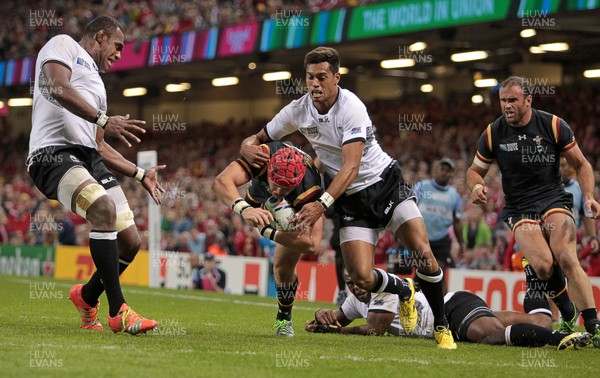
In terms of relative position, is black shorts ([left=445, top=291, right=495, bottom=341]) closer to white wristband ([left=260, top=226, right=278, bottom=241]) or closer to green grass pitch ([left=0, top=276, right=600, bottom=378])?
green grass pitch ([left=0, top=276, right=600, bottom=378])

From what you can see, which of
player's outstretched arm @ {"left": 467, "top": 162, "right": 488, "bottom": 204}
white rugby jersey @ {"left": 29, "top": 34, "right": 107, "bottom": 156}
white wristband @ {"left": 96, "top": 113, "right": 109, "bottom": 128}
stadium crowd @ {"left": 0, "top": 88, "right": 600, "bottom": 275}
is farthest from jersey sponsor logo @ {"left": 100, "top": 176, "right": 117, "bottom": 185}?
stadium crowd @ {"left": 0, "top": 88, "right": 600, "bottom": 275}

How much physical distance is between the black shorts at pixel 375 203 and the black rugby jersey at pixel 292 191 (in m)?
0.31

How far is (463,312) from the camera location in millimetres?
9078

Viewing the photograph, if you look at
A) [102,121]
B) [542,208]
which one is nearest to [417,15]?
[542,208]

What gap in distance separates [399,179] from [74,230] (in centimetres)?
1905

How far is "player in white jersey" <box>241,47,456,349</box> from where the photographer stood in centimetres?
822

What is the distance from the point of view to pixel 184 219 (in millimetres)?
24234

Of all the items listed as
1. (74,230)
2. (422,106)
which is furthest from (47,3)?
(422,106)

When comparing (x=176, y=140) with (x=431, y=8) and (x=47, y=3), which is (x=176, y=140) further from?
(x=431, y=8)

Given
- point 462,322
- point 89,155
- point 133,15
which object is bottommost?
point 462,322

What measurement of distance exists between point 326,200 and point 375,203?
2.69 ft

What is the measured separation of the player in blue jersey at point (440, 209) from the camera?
573 inches

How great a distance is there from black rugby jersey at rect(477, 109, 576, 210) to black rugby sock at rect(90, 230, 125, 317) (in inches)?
148

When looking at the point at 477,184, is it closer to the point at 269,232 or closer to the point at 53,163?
the point at 269,232
